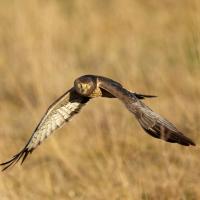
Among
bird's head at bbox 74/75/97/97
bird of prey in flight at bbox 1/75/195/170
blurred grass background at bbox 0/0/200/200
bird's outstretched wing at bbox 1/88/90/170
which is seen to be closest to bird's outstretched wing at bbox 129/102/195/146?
bird of prey in flight at bbox 1/75/195/170

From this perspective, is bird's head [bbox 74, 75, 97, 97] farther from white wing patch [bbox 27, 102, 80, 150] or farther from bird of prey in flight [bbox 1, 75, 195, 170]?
white wing patch [bbox 27, 102, 80, 150]

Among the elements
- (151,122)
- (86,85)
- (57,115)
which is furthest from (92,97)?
(151,122)

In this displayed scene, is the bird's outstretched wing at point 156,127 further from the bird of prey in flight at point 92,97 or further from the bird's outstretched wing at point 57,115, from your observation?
the bird's outstretched wing at point 57,115

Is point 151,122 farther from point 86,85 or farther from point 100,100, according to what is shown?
point 100,100

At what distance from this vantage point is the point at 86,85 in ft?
21.9

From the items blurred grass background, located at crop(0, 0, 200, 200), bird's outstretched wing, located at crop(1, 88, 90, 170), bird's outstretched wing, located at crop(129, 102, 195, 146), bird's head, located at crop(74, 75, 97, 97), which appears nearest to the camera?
bird's outstretched wing, located at crop(129, 102, 195, 146)

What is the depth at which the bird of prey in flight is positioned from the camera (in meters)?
5.90

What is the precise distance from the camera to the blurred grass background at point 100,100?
7482 millimetres

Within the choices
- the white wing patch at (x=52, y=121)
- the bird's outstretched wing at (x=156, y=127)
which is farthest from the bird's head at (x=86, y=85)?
the bird's outstretched wing at (x=156, y=127)

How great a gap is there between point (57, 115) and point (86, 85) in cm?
55

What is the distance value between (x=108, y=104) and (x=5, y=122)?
98cm

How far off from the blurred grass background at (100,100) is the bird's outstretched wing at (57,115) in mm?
485

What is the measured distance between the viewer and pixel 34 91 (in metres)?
10.6

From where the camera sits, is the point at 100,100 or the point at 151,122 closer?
the point at 151,122
